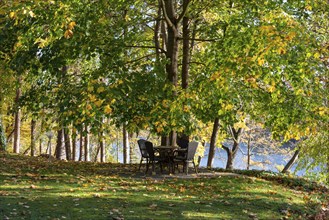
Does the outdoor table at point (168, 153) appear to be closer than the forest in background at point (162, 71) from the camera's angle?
No

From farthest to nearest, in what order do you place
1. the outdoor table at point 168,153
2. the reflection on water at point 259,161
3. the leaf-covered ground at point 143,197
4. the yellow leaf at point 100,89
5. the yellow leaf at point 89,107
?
the reflection on water at point 259,161 < the outdoor table at point 168,153 < the yellow leaf at point 100,89 < the yellow leaf at point 89,107 < the leaf-covered ground at point 143,197

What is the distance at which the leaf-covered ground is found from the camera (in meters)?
7.66

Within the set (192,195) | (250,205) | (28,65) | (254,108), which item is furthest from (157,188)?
(254,108)

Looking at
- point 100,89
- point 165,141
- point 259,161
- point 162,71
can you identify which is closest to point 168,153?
point 165,141

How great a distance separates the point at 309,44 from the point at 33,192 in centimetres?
800

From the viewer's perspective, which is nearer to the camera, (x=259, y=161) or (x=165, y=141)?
(x=165, y=141)

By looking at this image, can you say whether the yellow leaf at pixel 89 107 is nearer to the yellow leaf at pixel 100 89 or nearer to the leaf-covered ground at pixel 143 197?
the yellow leaf at pixel 100 89

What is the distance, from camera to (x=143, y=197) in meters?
9.35

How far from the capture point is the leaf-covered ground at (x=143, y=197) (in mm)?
7664

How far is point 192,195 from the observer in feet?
33.4

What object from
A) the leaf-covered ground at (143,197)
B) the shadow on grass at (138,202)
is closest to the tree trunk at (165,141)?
the leaf-covered ground at (143,197)

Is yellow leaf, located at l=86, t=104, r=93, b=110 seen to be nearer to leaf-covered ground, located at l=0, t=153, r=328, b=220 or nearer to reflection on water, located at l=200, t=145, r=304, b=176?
leaf-covered ground, located at l=0, t=153, r=328, b=220

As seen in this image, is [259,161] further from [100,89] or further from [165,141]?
[100,89]

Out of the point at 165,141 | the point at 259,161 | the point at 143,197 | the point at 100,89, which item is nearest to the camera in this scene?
the point at 143,197
